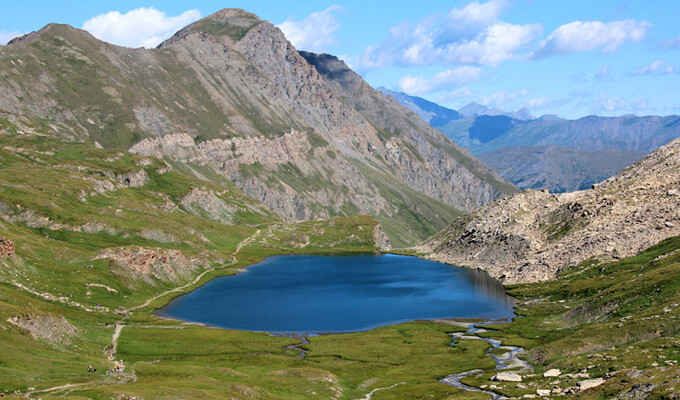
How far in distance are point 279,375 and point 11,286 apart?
259ft

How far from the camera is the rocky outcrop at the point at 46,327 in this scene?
381ft

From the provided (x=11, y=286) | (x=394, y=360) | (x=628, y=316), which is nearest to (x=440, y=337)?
(x=394, y=360)

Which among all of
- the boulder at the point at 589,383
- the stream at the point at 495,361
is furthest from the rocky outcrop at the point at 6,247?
the boulder at the point at 589,383

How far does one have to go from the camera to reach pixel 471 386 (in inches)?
4503

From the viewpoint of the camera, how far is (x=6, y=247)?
17300 centimetres

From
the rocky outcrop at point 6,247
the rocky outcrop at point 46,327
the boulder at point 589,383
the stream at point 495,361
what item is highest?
the rocky outcrop at point 6,247

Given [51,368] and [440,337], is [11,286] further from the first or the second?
[440,337]

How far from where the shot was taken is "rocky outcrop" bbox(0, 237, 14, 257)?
172 m

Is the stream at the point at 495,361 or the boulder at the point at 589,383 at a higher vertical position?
the boulder at the point at 589,383

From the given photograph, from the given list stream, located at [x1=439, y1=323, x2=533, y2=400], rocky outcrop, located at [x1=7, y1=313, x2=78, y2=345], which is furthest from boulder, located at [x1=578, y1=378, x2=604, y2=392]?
rocky outcrop, located at [x1=7, y1=313, x2=78, y2=345]

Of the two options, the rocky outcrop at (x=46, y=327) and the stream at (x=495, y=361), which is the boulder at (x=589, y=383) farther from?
the rocky outcrop at (x=46, y=327)

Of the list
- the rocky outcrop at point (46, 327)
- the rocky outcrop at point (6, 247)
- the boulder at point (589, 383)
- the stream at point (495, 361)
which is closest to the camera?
the boulder at point (589, 383)

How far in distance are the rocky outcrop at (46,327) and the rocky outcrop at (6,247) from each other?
53.0 m

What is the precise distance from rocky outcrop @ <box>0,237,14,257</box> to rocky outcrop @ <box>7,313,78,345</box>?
174 ft
